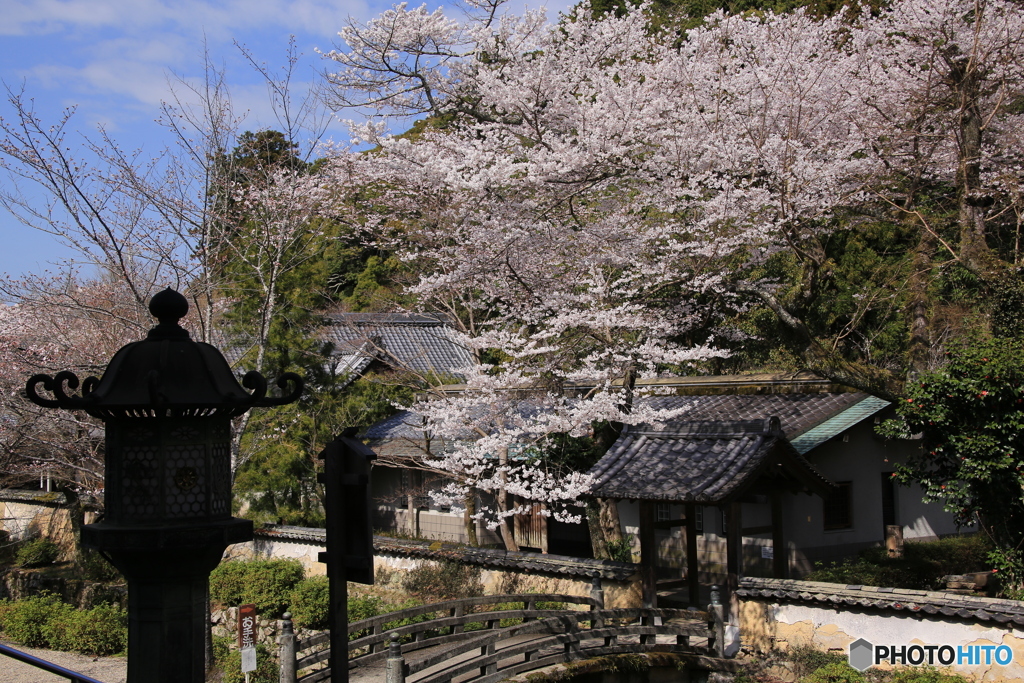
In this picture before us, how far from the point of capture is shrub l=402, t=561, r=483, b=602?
1377cm

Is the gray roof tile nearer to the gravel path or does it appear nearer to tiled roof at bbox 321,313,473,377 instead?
the gravel path

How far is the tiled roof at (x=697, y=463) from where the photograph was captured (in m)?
10.7

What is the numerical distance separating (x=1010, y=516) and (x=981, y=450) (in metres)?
1.16

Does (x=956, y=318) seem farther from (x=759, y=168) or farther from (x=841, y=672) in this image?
(x=841, y=672)

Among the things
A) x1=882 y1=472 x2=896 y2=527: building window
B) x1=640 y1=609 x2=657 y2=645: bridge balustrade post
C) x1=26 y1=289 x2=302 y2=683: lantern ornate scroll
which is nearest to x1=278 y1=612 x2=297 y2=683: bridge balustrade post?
x1=640 y1=609 x2=657 y2=645: bridge balustrade post

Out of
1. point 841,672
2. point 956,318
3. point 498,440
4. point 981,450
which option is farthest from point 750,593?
point 956,318

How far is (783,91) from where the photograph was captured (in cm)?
1455

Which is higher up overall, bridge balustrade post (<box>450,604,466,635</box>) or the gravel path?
bridge balustrade post (<box>450,604,466,635</box>)

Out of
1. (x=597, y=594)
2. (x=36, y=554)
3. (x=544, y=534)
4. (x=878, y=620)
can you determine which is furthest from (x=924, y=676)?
(x=36, y=554)

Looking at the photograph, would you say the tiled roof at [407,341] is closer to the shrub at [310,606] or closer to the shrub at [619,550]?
the shrub at [310,606]

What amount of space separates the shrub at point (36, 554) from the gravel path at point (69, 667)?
22.9ft

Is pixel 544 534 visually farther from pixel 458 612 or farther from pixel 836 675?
pixel 836 675

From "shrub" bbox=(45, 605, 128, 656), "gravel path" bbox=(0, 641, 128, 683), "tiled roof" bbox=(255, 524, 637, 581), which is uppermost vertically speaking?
"tiled roof" bbox=(255, 524, 637, 581)

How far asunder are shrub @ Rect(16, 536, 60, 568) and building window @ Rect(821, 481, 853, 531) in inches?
762
